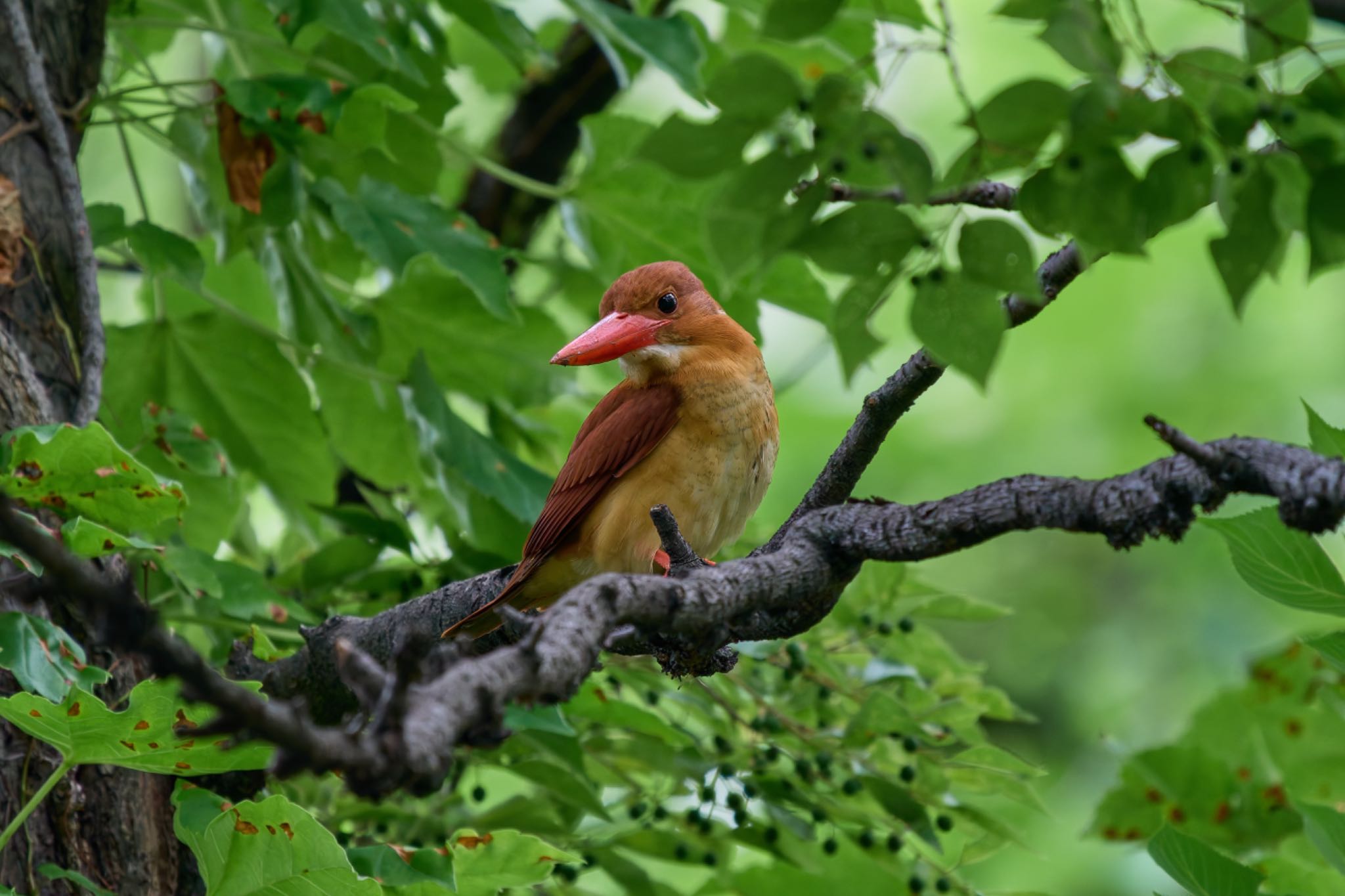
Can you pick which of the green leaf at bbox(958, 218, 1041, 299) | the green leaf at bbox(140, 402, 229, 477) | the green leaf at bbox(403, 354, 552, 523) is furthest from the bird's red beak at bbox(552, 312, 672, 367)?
the green leaf at bbox(958, 218, 1041, 299)

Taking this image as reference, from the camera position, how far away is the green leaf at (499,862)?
2105mm

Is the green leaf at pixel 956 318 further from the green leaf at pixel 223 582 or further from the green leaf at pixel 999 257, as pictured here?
the green leaf at pixel 223 582

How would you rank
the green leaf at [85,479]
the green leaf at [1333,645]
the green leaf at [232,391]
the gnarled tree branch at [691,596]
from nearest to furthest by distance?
the gnarled tree branch at [691,596]
the green leaf at [1333,645]
the green leaf at [85,479]
the green leaf at [232,391]

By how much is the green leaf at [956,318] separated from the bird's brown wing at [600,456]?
4.42ft

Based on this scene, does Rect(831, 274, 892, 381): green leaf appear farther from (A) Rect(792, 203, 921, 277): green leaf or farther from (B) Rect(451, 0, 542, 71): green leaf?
(B) Rect(451, 0, 542, 71): green leaf

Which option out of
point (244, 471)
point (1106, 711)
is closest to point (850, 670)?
point (244, 471)

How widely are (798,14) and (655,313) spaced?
68.6 inches

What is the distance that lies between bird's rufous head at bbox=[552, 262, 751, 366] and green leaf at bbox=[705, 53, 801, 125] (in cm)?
162

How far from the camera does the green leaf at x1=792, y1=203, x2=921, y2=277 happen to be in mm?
1410

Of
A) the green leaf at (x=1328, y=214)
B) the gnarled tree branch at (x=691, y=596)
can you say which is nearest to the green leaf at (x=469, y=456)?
the gnarled tree branch at (x=691, y=596)

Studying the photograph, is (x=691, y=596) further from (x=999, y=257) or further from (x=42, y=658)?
(x=42, y=658)

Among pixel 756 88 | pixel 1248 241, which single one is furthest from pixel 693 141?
pixel 1248 241

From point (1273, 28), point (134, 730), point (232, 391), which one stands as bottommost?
point (134, 730)

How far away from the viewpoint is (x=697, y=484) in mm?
2854
